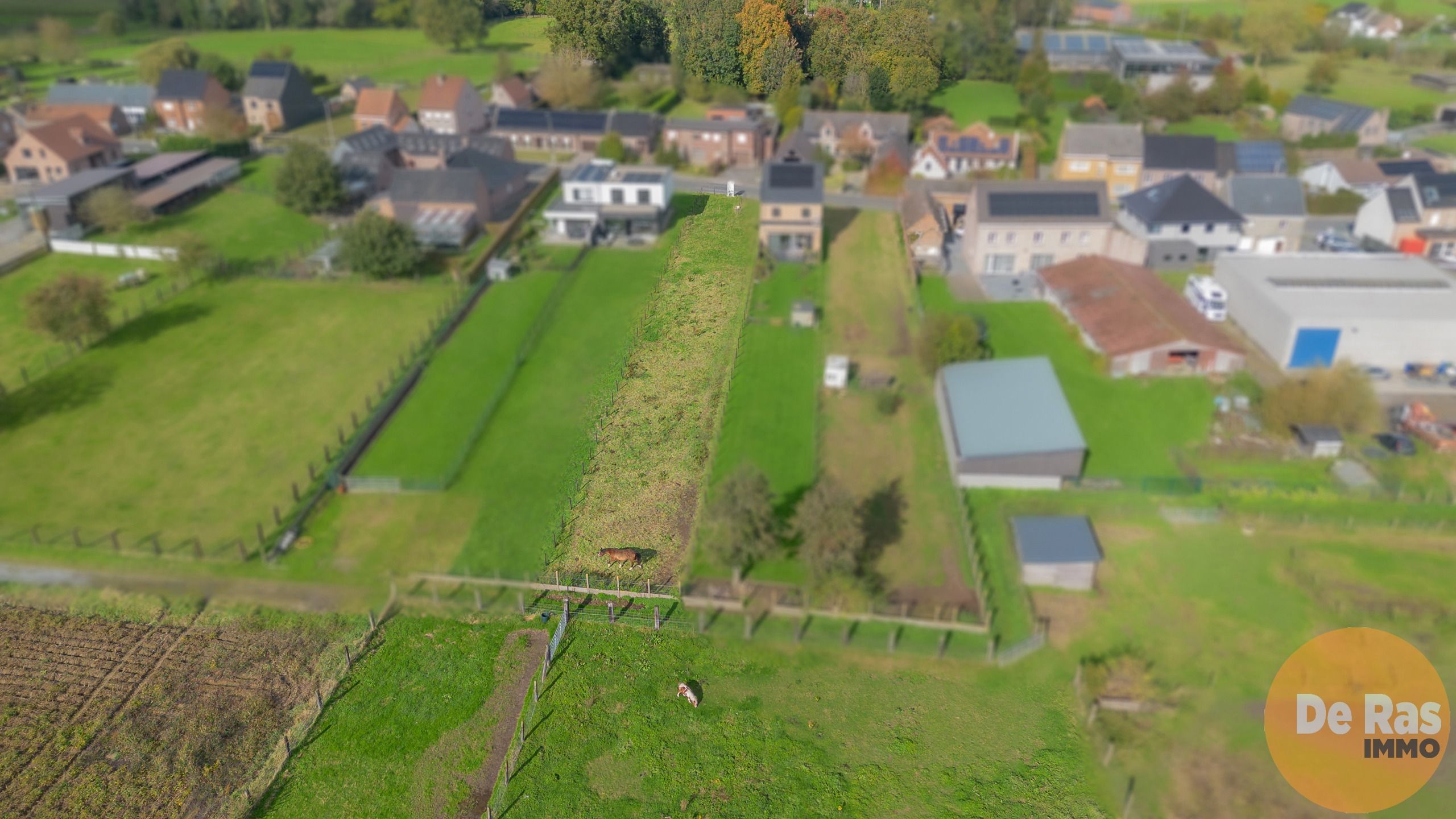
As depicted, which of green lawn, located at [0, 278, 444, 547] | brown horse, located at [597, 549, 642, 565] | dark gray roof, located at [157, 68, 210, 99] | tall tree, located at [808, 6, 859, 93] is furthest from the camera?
dark gray roof, located at [157, 68, 210, 99]

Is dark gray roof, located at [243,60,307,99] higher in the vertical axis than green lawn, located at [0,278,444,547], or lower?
higher

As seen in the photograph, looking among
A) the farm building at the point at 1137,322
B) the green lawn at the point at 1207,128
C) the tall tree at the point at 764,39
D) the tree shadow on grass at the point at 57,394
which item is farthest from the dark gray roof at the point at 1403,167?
the tree shadow on grass at the point at 57,394

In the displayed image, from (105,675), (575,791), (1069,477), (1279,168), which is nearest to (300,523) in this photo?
(105,675)

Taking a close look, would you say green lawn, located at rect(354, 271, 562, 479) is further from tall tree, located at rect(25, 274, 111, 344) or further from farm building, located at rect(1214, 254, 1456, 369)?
farm building, located at rect(1214, 254, 1456, 369)

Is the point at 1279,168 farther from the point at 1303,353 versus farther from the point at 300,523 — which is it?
the point at 300,523

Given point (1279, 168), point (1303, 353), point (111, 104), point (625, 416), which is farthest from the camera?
point (111, 104)

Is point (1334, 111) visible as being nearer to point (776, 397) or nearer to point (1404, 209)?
point (1404, 209)

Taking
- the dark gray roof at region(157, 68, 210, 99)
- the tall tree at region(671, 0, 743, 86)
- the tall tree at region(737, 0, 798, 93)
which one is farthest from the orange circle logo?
the dark gray roof at region(157, 68, 210, 99)
